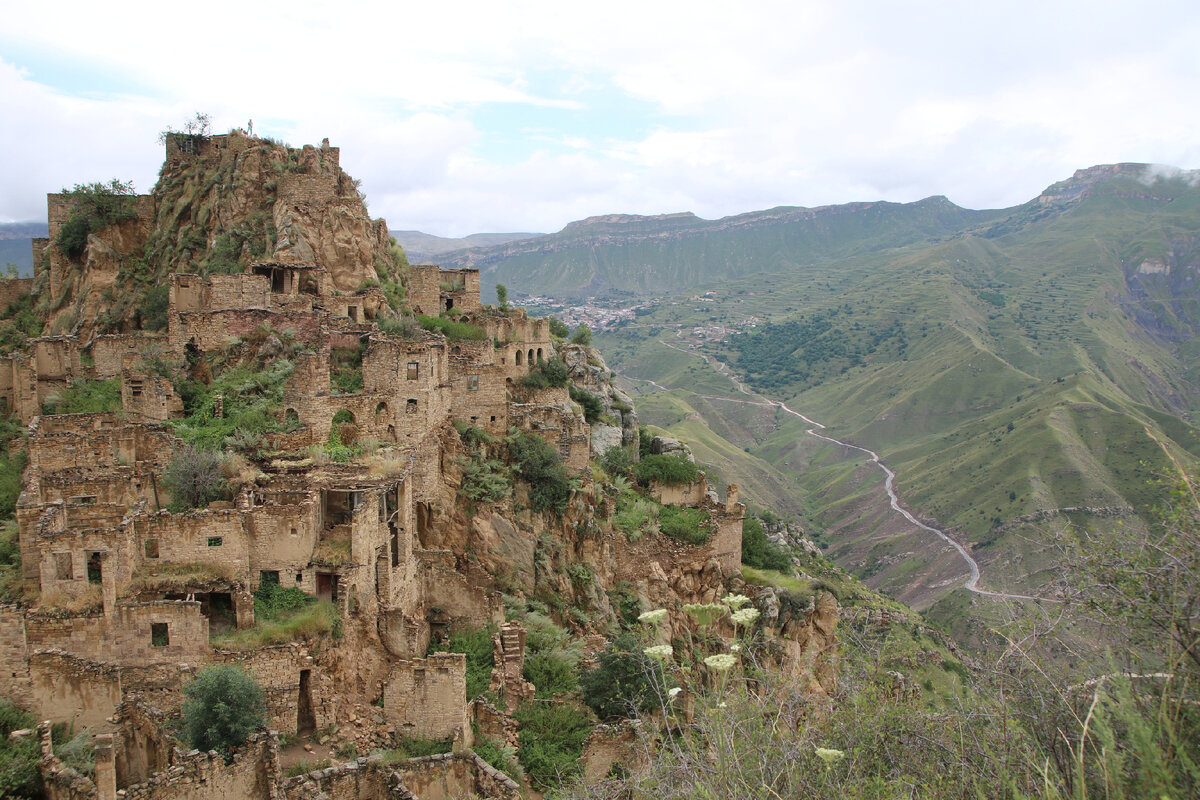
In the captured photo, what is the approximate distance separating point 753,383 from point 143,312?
152 meters

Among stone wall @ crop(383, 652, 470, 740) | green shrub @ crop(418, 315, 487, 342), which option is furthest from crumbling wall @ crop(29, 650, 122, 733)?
green shrub @ crop(418, 315, 487, 342)

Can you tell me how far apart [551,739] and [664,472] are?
18.9 metres

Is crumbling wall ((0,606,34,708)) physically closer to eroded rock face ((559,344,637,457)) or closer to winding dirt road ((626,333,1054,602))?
winding dirt road ((626,333,1054,602))

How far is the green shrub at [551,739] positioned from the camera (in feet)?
58.6

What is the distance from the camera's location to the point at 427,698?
17.7 meters

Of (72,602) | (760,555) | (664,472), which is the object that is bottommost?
(760,555)

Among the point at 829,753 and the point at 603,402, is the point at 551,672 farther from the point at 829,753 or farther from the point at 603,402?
the point at 603,402

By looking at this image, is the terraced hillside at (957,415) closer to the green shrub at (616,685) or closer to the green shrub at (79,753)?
the green shrub at (616,685)

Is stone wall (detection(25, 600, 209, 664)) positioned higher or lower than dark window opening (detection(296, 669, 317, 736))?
higher

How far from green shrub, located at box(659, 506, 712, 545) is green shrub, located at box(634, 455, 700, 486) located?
5.57 ft

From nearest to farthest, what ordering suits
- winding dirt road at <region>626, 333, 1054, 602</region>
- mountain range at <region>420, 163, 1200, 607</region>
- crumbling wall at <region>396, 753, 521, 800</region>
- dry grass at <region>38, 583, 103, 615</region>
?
crumbling wall at <region>396, 753, 521, 800</region> < dry grass at <region>38, 583, 103, 615</region> < winding dirt road at <region>626, 333, 1054, 602</region> < mountain range at <region>420, 163, 1200, 607</region>

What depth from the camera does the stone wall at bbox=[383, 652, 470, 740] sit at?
58.1ft

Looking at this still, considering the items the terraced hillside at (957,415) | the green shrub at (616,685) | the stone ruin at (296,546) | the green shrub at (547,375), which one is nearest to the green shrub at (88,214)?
the stone ruin at (296,546)

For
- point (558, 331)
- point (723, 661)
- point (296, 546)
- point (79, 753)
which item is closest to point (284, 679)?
point (296, 546)
